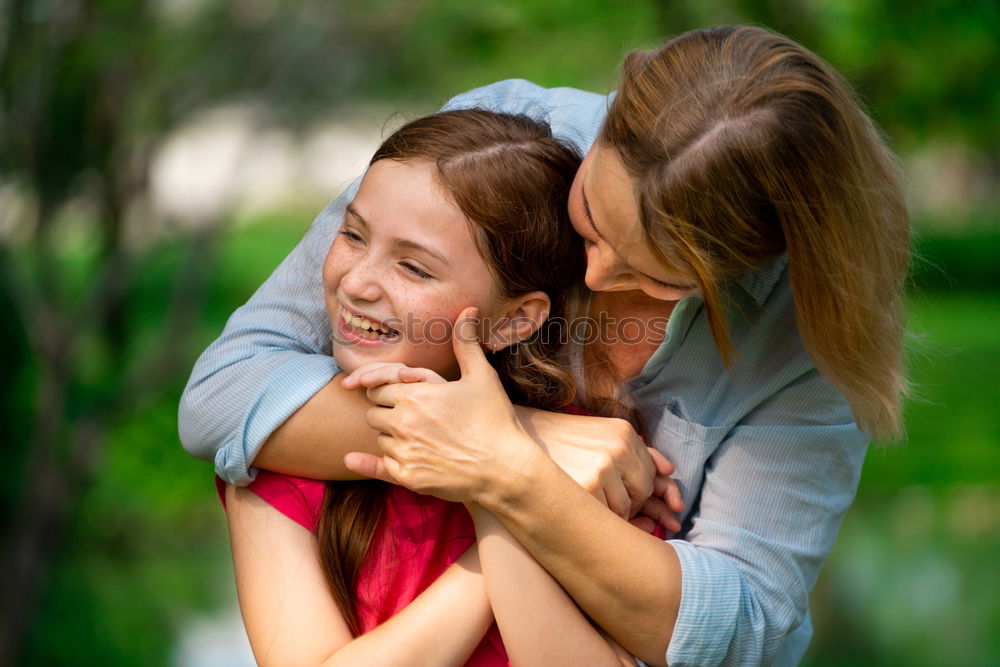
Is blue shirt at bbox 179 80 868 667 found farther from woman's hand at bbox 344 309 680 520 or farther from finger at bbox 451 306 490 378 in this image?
finger at bbox 451 306 490 378

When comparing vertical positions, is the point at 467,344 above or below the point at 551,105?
below

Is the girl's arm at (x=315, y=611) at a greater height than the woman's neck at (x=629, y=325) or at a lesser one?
lesser

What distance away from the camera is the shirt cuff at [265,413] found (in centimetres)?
223

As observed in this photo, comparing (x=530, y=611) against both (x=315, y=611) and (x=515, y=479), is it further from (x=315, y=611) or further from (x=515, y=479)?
(x=315, y=611)

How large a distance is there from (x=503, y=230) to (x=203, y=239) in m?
6.30

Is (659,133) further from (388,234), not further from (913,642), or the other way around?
(913,642)

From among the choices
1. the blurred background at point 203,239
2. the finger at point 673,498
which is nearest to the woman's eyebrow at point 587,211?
the finger at point 673,498

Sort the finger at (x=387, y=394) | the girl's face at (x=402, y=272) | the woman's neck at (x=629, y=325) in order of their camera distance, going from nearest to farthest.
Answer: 1. the finger at (x=387, y=394)
2. the girl's face at (x=402, y=272)
3. the woman's neck at (x=629, y=325)

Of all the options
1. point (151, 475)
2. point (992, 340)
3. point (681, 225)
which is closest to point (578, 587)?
point (681, 225)

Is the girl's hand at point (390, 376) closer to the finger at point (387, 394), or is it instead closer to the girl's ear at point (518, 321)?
the finger at point (387, 394)

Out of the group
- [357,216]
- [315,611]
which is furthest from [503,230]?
[315,611]

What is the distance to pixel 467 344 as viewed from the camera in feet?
7.46

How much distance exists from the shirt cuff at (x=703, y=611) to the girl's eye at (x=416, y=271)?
702mm

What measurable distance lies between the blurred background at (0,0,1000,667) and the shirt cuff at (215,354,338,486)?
257 centimetres
